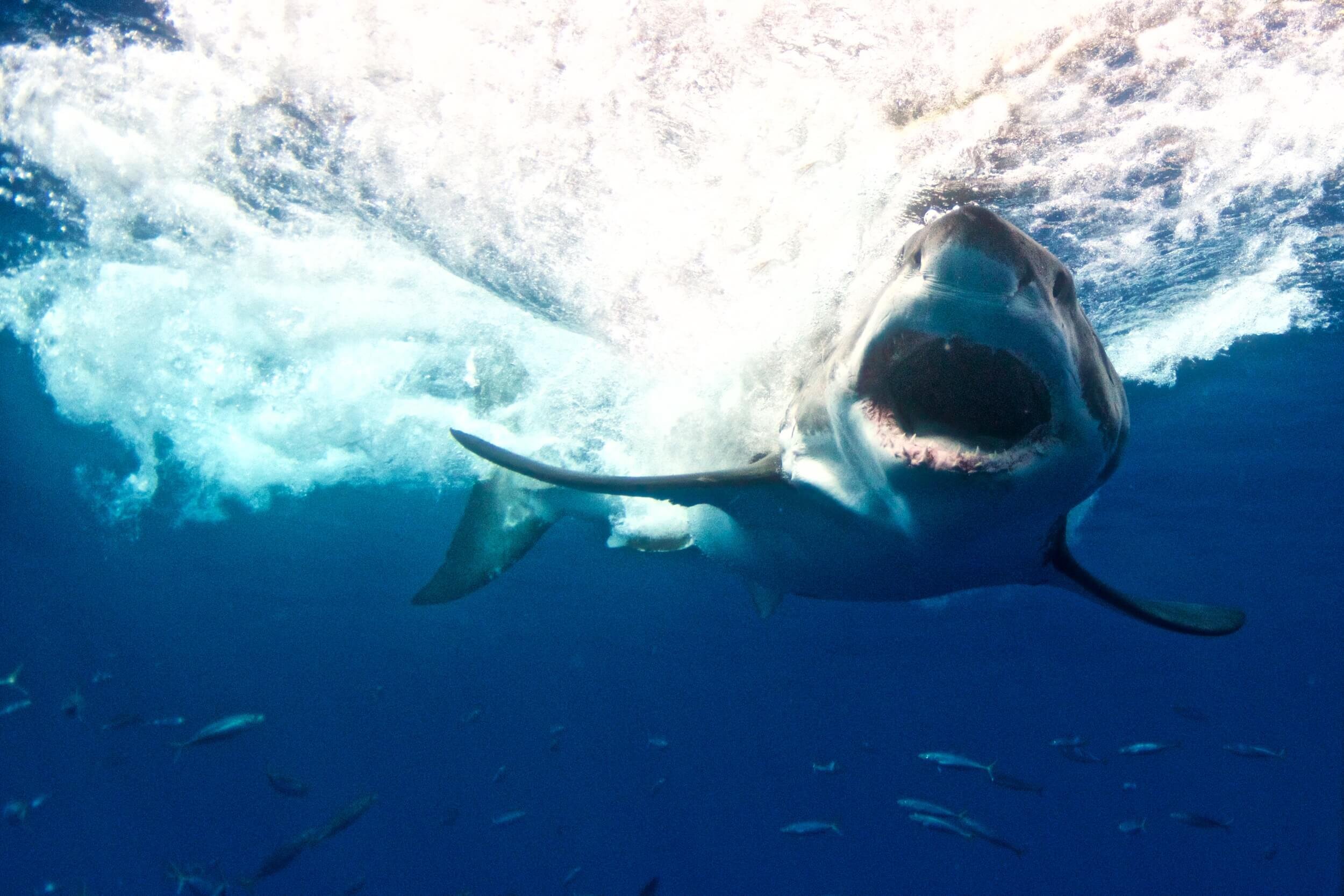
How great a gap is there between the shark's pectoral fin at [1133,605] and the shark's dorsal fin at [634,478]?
5.56 feet

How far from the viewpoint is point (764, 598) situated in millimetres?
6727

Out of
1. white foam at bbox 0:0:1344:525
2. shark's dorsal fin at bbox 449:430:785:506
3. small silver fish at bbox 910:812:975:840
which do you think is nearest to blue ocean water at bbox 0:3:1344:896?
white foam at bbox 0:0:1344:525

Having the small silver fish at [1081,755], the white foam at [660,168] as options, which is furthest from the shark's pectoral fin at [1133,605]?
the small silver fish at [1081,755]

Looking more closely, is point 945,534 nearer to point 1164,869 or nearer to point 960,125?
point 960,125

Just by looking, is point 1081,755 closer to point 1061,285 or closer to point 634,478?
point 634,478

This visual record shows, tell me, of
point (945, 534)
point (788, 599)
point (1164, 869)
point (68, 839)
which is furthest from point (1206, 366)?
point (1164, 869)

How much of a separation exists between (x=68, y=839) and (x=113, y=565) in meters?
38.2

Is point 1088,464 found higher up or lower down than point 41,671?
higher up

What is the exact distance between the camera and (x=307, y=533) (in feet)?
110

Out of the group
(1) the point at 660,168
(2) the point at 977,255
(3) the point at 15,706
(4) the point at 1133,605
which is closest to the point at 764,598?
(4) the point at 1133,605

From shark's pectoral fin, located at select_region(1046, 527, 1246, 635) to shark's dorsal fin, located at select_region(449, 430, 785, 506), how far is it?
1694 millimetres

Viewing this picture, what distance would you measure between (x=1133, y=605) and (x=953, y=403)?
2467mm

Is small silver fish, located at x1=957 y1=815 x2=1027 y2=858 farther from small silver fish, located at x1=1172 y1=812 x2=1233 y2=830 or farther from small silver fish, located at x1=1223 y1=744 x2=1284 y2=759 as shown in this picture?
small silver fish, located at x1=1223 y1=744 x2=1284 y2=759

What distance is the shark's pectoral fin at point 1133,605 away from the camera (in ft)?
13.1
